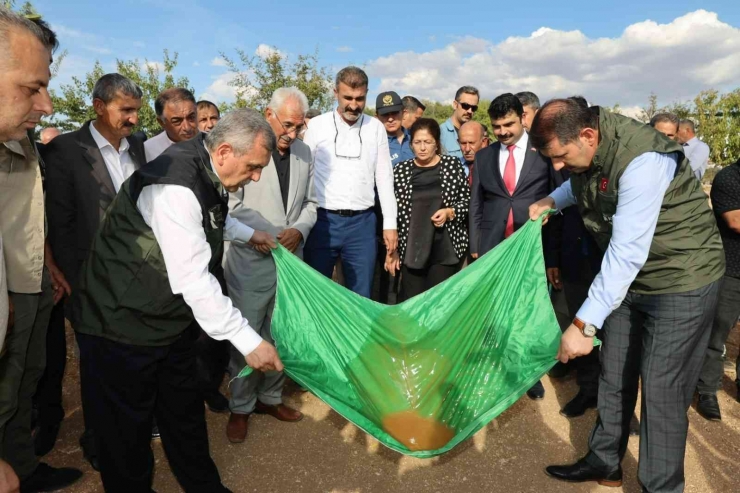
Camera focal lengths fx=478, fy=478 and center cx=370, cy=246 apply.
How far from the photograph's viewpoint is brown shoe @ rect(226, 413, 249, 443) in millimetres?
3135

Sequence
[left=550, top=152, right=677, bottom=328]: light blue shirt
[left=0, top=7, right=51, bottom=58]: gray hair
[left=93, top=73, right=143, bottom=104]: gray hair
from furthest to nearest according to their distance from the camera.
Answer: [left=93, top=73, right=143, bottom=104]: gray hair, [left=550, top=152, right=677, bottom=328]: light blue shirt, [left=0, top=7, right=51, bottom=58]: gray hair

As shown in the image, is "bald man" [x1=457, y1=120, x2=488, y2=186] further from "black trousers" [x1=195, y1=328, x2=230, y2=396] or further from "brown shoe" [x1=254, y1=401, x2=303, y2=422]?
"black trousers" [x1=195, y1=328, x2=230, y2=396]

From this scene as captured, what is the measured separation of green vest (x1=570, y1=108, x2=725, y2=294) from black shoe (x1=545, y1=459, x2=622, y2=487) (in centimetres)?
112

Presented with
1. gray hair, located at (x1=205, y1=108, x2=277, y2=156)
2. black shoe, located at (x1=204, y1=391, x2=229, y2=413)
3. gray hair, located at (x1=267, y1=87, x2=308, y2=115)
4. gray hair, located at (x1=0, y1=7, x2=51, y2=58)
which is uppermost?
gray hair, located at (x1=0, y1=7, x2=51, y2=58)

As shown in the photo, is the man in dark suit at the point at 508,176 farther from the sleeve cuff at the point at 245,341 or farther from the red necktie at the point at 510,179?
the sleeve cuff at the point at 245,341

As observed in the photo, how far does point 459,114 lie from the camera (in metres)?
5.29

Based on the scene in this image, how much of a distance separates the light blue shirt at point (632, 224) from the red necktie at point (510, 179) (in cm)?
142

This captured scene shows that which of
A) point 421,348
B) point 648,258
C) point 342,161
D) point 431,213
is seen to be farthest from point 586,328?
point 342,161

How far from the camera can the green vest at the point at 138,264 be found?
76.5 inches

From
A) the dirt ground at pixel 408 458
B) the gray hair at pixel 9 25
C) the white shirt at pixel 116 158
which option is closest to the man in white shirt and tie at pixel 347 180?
the dirt ground at pixel 408 458

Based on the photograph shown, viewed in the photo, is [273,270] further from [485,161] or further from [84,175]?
[485,161]

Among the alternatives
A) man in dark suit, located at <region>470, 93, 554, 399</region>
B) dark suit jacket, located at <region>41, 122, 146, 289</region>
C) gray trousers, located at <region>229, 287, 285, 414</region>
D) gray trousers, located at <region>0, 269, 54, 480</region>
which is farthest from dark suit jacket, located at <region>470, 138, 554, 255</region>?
gray trousers, located at <region>0, 269, 54, 480</region>

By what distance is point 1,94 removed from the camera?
3.90 ft

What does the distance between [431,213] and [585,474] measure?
2070 mm
